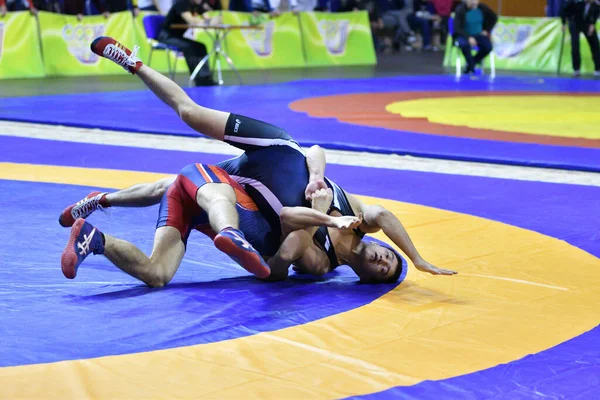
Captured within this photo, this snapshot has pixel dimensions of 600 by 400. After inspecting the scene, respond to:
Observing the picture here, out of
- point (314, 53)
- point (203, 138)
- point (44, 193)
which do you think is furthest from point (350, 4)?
point (44, 193)

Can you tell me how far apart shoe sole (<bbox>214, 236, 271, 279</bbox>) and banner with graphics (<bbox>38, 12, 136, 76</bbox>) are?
462 inches

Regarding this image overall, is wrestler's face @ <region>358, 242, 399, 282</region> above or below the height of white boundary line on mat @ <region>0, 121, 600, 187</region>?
above

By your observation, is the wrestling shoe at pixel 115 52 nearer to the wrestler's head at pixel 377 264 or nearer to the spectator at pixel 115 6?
the wrestler's head at pixel 377 264

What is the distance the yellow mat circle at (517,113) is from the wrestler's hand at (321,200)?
4.89 m

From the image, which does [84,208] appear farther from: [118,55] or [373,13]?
[373,13]

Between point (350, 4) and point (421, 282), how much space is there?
16.8m

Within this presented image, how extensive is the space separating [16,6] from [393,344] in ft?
42.3

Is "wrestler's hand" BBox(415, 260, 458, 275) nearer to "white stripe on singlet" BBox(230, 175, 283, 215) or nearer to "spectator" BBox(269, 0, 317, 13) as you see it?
"white stripe on singlet" BBox(230, 175, 283, 215)

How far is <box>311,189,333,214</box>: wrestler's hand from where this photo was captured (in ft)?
12.9

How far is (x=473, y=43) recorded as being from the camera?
1552 cm

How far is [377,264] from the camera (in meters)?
3.94

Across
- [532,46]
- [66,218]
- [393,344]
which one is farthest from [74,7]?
[393,344]

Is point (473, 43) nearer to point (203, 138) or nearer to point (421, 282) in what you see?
point (203, 138)

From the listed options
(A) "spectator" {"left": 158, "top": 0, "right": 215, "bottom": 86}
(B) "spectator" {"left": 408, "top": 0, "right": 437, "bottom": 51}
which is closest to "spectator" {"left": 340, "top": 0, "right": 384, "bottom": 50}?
(B) "spectator" {"left": 408, "top": 0, "right": 437, "bottom": 51}
